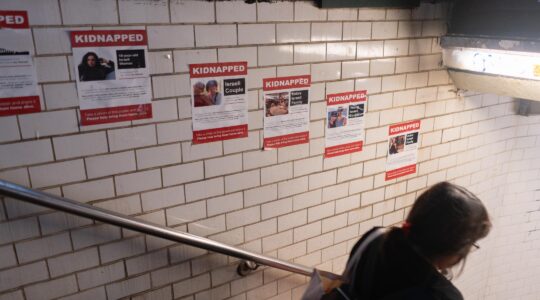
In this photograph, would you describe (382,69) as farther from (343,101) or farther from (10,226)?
(10,226)

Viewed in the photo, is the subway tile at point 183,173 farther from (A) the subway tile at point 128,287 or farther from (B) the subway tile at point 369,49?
(B) the subway tile at point 369,49

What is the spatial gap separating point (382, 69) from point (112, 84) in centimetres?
183

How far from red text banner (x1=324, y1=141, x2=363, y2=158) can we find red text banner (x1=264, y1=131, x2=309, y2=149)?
0.70 feet

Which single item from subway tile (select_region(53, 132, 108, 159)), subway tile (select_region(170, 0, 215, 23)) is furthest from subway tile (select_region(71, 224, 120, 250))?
subway tile (select_region(170, 0, 215, 23))

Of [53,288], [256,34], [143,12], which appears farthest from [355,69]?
[53,288]

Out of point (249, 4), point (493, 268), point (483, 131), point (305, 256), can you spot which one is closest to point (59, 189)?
point (249, 4)

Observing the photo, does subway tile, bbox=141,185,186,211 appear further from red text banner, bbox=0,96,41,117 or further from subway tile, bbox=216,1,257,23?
subway tile, bbox=216,1,257,23

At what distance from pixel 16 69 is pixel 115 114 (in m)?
0.46

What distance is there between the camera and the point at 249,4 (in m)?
2.31

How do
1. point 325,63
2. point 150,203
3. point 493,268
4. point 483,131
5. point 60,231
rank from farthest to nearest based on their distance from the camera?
1. point 493,268
2. point 483,131
3. point 325,63
4. point 150,203
5. point 60,231

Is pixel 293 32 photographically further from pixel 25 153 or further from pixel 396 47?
pixel 25 153

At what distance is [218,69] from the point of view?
2303mm

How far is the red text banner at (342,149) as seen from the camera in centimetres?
286

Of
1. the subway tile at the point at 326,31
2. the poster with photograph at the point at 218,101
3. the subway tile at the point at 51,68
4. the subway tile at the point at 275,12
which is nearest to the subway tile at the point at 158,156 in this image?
the poster with photograph at the point at 218,101
